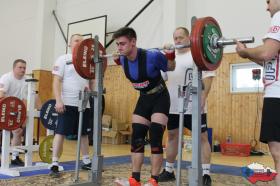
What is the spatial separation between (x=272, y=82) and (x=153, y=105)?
918 mm

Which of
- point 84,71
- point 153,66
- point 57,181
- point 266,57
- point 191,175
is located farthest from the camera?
point 57,181

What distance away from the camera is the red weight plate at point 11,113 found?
12.1 feet

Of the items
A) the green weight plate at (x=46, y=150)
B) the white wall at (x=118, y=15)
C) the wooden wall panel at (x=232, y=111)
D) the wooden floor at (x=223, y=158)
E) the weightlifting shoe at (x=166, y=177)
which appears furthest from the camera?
the white wall at (x=118, y=15)

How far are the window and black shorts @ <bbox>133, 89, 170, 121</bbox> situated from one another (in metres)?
4.35

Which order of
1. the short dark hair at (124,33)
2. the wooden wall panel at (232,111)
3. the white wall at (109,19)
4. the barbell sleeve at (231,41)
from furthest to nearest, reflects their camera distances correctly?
1. the white wall at (109,19)
2. the wooden wall panel at (232,111)
3. the short dark hair at (124,33)
4. the barbell sleeve at (231,41)

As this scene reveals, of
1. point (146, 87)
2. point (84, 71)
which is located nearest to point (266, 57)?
point (146, 87)

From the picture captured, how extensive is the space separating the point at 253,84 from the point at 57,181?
4591 mm

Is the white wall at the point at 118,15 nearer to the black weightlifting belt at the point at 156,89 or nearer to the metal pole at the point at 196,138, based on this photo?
the black weightlifting belt at the point at 156,89

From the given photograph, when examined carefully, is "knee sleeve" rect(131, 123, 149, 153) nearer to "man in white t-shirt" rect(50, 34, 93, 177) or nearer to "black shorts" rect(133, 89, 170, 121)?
"black shorts" rect(133, 89, 170, 121)

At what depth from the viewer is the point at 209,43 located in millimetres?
2152

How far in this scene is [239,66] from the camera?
6.68m

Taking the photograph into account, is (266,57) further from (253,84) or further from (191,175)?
(253,84)

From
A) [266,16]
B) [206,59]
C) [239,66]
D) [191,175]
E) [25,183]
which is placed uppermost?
[266,16]

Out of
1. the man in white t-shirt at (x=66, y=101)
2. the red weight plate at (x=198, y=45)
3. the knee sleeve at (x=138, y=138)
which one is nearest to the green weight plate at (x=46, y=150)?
the man in white t-shirt at (x=66, y=101)
